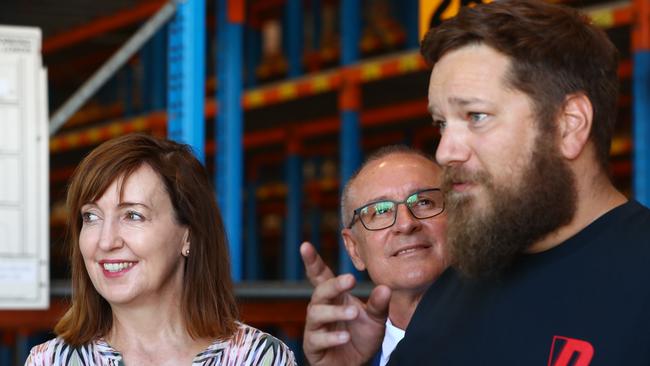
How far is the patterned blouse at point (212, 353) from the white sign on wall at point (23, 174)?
35.0 inches

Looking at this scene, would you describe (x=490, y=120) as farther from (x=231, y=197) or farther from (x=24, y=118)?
(x=231, y=197)

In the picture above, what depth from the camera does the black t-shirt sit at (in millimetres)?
1292

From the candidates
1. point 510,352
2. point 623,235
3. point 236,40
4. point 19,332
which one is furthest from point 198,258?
point 236,40

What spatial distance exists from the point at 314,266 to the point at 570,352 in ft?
2.25

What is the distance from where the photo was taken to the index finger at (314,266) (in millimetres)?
1898

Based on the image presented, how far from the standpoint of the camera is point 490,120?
142 centimetres

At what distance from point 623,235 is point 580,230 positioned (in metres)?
0.07

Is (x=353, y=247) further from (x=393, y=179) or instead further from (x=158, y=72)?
(x=158, y=72)

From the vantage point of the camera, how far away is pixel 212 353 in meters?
1.89

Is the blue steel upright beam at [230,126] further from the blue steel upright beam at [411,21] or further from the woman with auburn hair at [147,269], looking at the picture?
the blue steel upright beam at [411,21]

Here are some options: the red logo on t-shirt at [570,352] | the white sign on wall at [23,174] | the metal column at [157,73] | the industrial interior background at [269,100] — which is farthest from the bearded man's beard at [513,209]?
the metal column at [157,73]

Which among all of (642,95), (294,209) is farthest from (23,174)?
(294,209)

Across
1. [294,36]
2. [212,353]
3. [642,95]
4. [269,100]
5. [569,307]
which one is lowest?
[212,353]

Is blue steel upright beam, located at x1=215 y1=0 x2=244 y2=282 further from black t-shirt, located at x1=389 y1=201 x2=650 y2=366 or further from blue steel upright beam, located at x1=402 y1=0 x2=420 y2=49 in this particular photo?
black t-shirt, located at x1=389 y1=201 x2=650 y2=366
